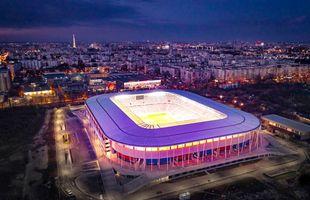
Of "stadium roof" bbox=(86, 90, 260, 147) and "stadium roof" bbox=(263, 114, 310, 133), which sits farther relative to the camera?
"stadium roof" bbox=(263, 114, 310, 133)

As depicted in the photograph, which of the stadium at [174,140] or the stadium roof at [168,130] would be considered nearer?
the stadium at [174,140]

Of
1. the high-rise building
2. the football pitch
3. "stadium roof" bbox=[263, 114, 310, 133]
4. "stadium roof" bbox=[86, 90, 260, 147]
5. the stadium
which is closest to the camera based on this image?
the stadium

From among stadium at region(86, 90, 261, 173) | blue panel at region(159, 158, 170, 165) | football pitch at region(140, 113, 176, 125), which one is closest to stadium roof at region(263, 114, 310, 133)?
stadium at region(86, 90, 261, 173)

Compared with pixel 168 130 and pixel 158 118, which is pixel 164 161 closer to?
pixel 168 130

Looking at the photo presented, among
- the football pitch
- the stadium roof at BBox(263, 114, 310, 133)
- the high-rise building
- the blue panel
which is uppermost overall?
the high-rise building

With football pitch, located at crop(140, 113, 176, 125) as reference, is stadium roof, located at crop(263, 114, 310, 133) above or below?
above

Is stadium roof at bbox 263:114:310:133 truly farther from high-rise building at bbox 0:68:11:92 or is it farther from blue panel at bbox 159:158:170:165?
high-rise building at bbox 0:68:11:92

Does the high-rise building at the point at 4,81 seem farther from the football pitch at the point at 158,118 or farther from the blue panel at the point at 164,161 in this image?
the blue panel at the point at 164,161

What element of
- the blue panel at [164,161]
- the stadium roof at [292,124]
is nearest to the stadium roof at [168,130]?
the blue panel at [164,161]

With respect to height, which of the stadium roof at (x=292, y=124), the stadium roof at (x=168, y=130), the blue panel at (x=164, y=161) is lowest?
the blue panel at (x=164, y=161)

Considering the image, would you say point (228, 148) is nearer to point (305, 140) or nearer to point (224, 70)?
point (305, 140)

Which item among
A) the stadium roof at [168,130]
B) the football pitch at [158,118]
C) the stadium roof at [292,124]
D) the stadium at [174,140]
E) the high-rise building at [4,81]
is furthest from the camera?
the high-rise building at [4,81]
